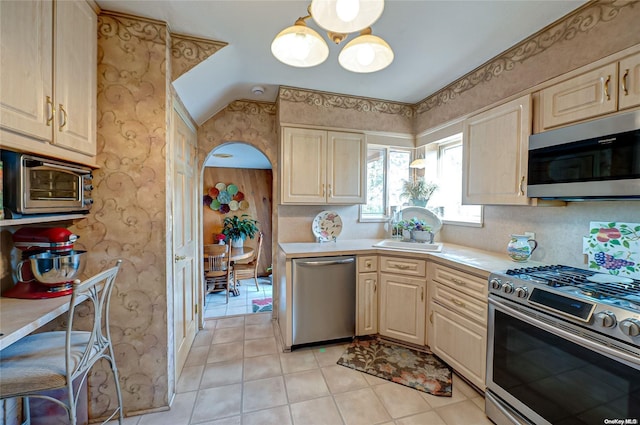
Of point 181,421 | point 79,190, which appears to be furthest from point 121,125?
point 181,421

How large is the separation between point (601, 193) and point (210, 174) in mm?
5358

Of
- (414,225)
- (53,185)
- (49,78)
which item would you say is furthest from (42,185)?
(414,225)

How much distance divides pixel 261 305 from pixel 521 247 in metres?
3.10

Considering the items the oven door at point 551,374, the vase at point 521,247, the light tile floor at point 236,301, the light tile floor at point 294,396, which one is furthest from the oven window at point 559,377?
the light tile floor at point 236,301

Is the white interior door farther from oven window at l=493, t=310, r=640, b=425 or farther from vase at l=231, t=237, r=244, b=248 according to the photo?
oven window at l=493, t=310, r=640, b=425

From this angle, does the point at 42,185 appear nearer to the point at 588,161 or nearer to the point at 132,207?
the point at 132,207

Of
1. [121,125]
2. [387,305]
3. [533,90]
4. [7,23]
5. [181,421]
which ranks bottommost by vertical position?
[181,421]

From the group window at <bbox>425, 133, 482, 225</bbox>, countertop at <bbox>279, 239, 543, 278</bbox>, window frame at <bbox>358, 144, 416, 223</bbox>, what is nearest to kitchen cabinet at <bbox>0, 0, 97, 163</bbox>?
countertop at <bbox>279, 239, 543, 278</bbox>

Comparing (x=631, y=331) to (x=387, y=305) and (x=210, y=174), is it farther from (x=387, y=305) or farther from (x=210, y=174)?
(x=210, y=174)

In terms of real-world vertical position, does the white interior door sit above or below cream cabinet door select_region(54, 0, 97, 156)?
below

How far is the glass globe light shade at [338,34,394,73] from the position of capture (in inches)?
45.3

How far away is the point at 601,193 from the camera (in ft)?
4.54

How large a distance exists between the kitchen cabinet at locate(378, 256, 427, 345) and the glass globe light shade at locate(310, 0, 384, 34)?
1941 millimetres

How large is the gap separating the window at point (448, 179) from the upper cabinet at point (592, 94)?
96cm
